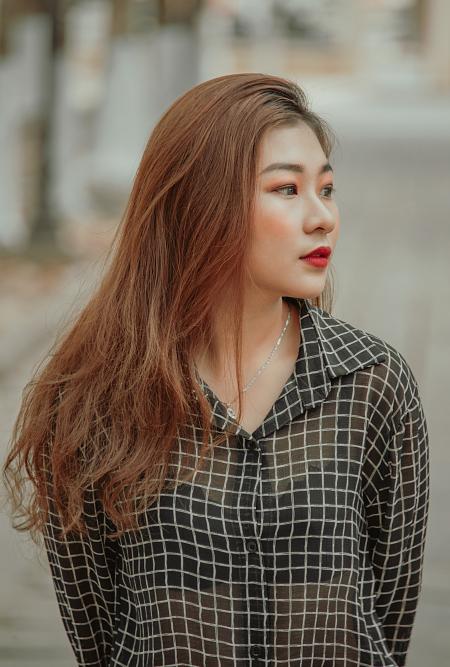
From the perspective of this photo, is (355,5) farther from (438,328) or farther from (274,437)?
(274,437)

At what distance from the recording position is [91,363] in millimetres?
2330

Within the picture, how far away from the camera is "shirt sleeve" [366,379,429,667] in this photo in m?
2.26

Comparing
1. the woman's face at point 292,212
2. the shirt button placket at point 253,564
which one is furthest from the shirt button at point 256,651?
the woman's face at point 292,212

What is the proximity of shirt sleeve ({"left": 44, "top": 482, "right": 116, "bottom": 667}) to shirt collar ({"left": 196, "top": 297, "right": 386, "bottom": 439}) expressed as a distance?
12.0 inches

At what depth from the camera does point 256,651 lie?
2.19 metres

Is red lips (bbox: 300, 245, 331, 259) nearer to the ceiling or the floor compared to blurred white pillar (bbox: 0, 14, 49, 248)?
nearer to the ceiling

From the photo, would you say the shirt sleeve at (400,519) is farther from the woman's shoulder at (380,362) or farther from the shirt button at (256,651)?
the shirt button at (256,651)

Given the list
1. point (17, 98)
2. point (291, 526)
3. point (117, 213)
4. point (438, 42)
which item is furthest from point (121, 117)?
point (438, 42)

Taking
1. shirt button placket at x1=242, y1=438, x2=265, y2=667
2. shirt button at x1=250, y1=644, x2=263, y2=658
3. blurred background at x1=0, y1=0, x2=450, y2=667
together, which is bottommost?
blurred background at x1=0, y1=0, x2=450, y2=667

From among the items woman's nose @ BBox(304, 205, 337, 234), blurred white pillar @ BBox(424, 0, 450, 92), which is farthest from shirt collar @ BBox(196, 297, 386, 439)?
blurred white pillar @ BBox(424, 0, 450, 92)

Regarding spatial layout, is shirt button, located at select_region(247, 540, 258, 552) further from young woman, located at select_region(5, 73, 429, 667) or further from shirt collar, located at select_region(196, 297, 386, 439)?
shirt collar, located at select_region(196, 297, 386, 439)

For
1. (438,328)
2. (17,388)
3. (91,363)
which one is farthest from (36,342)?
(91,363)

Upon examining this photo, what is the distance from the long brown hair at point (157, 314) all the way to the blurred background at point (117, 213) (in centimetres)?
57

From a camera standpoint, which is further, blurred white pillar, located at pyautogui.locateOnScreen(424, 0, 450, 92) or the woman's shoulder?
blurred white pillar, located at pyautogui.locateOnScreen(424, 0, 450, 92)
